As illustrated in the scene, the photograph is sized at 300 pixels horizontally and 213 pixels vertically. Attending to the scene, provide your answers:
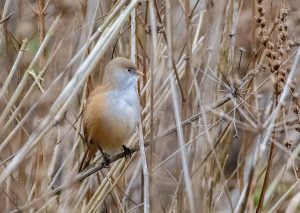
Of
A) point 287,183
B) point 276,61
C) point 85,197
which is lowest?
point 287,183

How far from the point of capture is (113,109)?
2.61 metres

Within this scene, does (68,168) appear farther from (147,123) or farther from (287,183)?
(287,183)

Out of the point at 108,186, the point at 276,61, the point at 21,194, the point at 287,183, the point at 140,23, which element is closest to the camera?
the point at 276,61

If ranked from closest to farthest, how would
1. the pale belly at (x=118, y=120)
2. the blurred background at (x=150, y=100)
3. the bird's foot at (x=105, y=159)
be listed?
1. the blurred background at (x=150, y=100)
2. the bird's foot at (x=105, y=159)
3. the pale belly at (x=118, y=120)

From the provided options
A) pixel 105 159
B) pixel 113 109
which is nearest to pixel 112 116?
pixel 113 109

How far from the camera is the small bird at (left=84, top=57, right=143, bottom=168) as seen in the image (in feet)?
8.22

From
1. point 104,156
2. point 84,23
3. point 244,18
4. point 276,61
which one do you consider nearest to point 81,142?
point 104,156

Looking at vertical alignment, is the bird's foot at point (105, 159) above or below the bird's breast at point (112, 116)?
below

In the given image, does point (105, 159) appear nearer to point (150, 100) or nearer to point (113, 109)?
point (113, 109)

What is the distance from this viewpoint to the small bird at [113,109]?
2.51 metres

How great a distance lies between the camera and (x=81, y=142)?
2.71 metres

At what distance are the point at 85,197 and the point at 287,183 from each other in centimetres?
105

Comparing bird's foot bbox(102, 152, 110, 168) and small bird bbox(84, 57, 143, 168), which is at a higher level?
small bird bbox(84, 57, 143, 168)

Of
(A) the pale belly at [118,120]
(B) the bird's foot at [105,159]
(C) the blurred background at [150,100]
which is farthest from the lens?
(A) the pale belly at [118,120]
